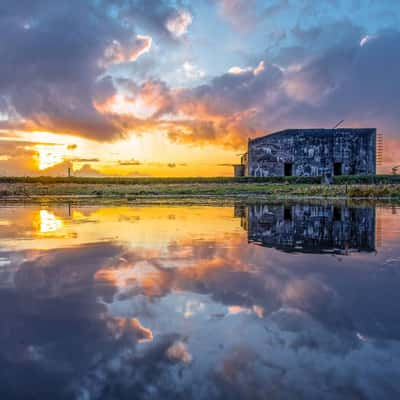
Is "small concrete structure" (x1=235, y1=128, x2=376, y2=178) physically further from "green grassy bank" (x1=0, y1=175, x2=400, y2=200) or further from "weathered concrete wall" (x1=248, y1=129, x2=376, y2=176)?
"green grassy bank" (x1=0, y1=175, x2=400, y2=200)

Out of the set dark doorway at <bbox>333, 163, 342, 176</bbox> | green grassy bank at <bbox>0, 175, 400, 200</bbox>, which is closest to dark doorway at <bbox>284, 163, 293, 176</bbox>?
dark doorway at <bbox>333, 163, 342, 176</bbox>

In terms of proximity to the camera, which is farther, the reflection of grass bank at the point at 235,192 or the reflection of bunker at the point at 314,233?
the reflection of grass bank at the point at 235,192

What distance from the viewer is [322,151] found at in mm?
55250

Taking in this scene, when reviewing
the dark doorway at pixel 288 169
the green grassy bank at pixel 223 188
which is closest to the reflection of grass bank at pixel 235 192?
the green grassy bank at pixel 223 188

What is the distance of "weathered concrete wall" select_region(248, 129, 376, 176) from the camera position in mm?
55219

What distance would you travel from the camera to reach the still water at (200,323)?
10.8 feet

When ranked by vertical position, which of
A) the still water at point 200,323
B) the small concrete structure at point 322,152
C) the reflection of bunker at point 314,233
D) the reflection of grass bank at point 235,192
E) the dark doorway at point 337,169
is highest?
the small concrete structure at point 322,152

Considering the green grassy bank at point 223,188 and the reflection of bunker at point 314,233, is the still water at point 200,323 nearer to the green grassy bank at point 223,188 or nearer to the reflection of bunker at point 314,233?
the reflection of bunker at point 314,233

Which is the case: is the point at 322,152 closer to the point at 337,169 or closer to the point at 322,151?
the point at 322,151

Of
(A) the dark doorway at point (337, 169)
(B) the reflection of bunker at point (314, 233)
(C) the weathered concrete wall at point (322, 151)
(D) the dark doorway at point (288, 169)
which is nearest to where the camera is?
(B) the reflection of bunker at point (314, 233)

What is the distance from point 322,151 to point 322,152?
14cm

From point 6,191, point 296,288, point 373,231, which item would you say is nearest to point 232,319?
point 296,288

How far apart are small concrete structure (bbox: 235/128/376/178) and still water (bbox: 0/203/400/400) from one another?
47.7 meters

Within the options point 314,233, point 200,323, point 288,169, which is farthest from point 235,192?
point 200,323
